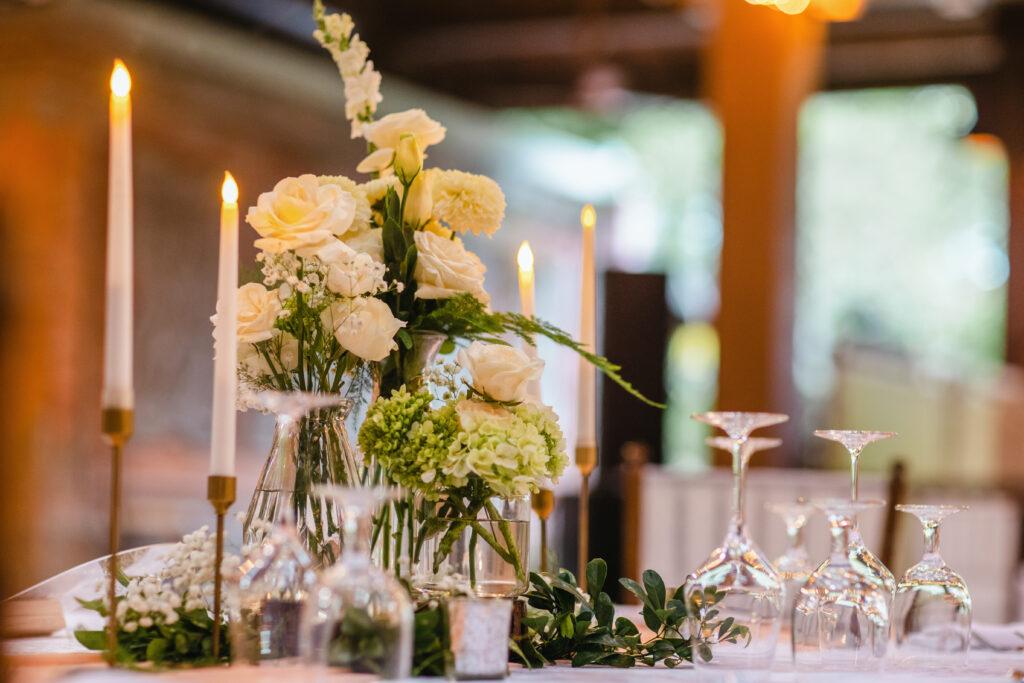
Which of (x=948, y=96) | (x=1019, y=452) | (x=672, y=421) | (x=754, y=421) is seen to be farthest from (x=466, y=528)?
(x=948, y=96)

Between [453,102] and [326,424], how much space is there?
8.32 metres

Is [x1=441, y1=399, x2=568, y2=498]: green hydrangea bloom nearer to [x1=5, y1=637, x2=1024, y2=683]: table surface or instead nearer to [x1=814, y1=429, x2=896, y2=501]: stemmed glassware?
[x1=5, y1=637, x2=1024, y2=683]: table surface

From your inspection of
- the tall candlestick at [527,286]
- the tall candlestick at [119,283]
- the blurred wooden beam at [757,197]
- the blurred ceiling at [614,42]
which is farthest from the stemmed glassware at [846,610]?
the blurred ceiling at [614,42]

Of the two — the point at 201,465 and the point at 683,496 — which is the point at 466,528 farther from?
the point at 201,465

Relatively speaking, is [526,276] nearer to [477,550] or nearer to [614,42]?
[477,550]

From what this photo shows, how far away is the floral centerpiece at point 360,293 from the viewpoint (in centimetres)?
137

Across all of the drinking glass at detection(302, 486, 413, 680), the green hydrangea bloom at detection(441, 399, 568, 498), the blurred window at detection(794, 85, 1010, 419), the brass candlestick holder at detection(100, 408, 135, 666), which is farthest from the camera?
the blurred window at detection(794, 85, 1010, 419)

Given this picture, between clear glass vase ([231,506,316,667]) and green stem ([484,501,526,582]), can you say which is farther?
green stem ([484,501,526,582])

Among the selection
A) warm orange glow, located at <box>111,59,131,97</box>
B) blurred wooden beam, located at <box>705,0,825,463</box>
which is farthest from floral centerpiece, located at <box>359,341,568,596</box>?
blurred wooden beam, located at <box>705,0,825,463</box>

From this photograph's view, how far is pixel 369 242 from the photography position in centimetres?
146

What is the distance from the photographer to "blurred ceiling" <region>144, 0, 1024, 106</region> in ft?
27.1

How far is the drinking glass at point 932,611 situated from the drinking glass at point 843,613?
0.05 meters

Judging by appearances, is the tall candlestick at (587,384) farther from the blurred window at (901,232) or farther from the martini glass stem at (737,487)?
the blurred window at (901,232)

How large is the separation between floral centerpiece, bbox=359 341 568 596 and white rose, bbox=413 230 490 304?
0.23ft
